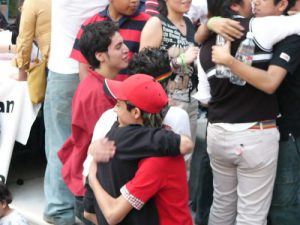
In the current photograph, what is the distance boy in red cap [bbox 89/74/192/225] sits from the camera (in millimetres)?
1997

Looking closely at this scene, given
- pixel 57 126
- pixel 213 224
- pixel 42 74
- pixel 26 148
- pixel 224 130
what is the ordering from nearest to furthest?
pixel 224 130 → pixel 213 224 → pixel 57 126 → pixel 42 74 → pixel 26 148

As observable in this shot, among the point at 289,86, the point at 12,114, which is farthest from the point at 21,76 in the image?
the point at 289,86

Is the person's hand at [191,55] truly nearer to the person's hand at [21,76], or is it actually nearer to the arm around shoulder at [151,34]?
the arm around shoulder at [151,34]

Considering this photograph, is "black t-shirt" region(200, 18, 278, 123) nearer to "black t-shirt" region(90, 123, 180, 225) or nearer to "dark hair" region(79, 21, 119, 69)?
"dark hair" region(79, 21, 119, 69)

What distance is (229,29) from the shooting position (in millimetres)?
2547

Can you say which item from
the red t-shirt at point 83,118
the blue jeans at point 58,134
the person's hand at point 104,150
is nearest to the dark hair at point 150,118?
the person's hand at point 104,150

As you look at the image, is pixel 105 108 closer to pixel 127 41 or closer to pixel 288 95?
pixel 127 41

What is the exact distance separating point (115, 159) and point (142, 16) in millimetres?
1401

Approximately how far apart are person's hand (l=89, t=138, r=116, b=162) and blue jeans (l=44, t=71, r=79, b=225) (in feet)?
4.83

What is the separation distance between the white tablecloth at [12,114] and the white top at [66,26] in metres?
0.53

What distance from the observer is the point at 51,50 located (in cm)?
365

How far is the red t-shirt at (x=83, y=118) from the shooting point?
278 centimetres

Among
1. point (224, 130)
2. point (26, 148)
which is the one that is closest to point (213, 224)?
point (224, 130)

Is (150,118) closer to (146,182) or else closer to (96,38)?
(146,182)
